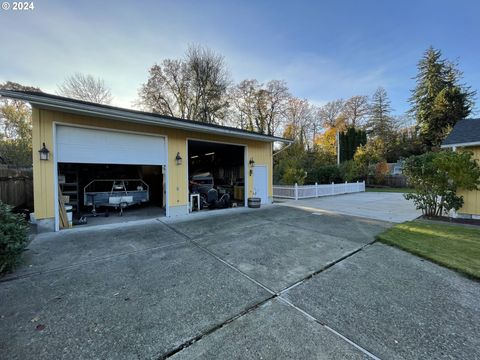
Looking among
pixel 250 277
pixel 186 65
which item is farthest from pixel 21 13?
pixel 186 65

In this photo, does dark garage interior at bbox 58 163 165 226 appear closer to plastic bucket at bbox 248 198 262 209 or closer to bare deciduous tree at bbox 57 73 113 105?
plastic bucket at bbox 248 198 262 209

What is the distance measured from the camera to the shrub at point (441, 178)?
6.11m

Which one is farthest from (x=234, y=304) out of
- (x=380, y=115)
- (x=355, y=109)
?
(x=380, y=115)

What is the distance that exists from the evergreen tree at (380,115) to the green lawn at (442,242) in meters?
26.2

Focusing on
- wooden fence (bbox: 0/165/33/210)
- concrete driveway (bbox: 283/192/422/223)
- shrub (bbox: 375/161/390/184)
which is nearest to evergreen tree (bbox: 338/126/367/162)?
shrub (bbox: 375/161/390/184)

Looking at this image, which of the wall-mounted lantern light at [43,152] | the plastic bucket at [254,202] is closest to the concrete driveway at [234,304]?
the wall-mounted lantern light at [43,152]

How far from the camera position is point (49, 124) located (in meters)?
5.31

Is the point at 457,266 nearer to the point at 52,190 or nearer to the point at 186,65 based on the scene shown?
the point at 52,190

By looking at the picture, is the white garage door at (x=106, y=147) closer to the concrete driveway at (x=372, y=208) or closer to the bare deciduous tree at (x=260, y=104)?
the concrete driveway at (x=372, y=208)

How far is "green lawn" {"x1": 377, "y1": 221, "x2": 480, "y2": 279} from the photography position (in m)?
3.40

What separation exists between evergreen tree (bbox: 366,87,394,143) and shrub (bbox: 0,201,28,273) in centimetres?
3329

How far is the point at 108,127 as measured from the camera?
6176 millimetres

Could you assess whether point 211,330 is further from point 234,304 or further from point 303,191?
point 303,191

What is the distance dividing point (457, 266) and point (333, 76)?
12747 mm
